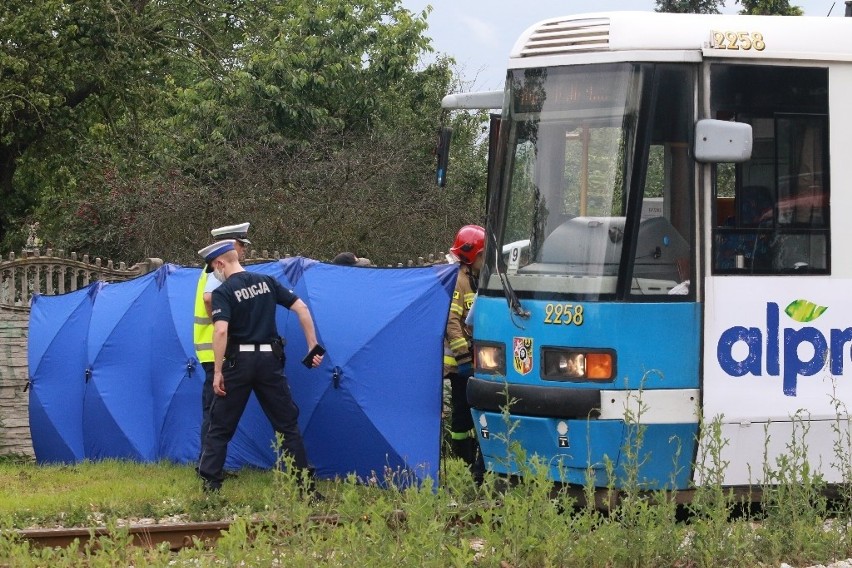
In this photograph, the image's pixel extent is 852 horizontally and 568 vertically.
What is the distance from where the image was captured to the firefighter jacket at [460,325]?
10266mm

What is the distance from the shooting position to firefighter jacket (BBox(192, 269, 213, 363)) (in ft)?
35.9

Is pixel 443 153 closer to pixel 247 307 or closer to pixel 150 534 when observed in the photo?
pixel 247 307

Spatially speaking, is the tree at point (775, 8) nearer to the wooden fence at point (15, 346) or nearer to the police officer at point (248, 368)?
the wooden fence at point (15, 346)

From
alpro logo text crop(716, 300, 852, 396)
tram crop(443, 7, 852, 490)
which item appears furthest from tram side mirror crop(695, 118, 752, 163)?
alpro logo text crop(716, 300, 852, 396)

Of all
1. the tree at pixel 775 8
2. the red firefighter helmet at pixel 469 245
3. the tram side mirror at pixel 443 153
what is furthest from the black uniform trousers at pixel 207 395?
the tree at pixel 775 8

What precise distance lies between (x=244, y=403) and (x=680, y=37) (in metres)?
3.91

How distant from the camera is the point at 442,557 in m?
6.69

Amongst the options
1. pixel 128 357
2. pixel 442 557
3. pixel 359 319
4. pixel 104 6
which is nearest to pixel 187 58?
pixel 104 6

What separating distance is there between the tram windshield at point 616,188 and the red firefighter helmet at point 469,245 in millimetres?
1194

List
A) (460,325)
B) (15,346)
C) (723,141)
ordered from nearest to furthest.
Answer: (723,141) → (460,325) → (15,346)

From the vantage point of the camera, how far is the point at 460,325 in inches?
405

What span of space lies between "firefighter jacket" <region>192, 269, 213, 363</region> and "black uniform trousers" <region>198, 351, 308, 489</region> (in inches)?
33.7

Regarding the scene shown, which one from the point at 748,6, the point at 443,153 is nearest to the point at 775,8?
the point at 748,6

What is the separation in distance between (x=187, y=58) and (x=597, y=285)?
24.0 meters
